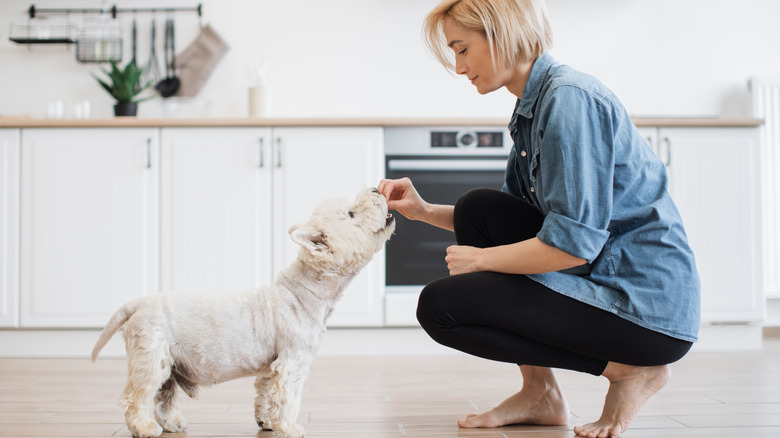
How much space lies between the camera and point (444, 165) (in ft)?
9.30

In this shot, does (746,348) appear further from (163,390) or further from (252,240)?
(163,390)

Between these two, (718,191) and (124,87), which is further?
(124,87)

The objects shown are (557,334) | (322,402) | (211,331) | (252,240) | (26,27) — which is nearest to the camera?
(557,334)

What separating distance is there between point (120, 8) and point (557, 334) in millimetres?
3038

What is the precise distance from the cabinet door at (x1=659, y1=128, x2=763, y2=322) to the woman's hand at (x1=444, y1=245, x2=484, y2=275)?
181cm

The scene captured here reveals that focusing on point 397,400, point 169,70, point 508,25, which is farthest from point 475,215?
point 169,70

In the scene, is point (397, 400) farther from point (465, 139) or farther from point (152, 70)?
point (152, 70)

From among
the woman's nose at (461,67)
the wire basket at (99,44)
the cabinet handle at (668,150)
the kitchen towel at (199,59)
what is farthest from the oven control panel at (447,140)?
the wire basket at (99,44)

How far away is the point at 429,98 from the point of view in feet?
11.3

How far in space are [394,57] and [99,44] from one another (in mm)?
1539

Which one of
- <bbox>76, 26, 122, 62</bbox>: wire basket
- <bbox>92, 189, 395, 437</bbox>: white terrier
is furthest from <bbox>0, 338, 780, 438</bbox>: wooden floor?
<bbox>76, 26, 122, 62</bbox>: wire basket

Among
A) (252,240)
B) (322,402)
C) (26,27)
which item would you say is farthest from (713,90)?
(26,27)

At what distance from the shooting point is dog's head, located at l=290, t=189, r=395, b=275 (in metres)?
1.38

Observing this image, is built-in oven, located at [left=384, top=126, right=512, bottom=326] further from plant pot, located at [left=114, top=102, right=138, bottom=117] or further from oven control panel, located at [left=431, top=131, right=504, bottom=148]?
plant pot, located at [left=114, top=102, right=138, bottom=117]
